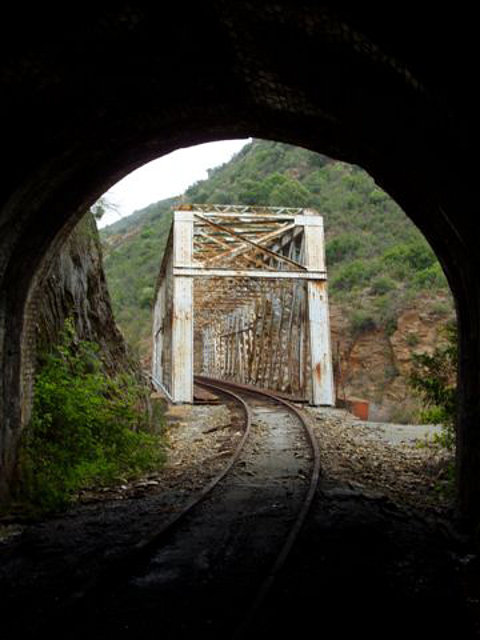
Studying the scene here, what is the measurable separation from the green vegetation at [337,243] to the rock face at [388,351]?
0.62 meters

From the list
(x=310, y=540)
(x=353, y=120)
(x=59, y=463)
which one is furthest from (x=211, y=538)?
(x=353, y=120)

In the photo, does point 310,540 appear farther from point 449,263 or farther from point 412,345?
point 412,345

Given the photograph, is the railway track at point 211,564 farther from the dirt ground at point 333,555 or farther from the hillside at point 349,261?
the hillside at point 349,261

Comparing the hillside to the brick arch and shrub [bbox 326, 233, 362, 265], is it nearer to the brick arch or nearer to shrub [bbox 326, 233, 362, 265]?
shrub [bbox 326, 233, 362, 265]

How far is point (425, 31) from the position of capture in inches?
139

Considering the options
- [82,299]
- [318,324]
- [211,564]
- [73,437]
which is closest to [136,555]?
[211,564]

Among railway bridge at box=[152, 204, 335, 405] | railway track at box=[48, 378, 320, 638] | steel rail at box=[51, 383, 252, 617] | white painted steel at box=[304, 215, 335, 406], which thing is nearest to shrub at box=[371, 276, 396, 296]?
railway bridge at box=[152, 204, 335, 405]

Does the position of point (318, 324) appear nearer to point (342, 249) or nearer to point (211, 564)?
point (211, 564)

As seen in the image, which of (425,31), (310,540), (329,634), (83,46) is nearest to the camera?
(329,634)

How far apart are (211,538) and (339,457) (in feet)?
13.7

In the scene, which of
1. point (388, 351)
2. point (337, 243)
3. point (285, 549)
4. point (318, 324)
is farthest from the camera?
point (337, 243)

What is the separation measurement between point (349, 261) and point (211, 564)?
35712 mm

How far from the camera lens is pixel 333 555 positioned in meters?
4.56

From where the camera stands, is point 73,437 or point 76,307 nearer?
point 73,437
